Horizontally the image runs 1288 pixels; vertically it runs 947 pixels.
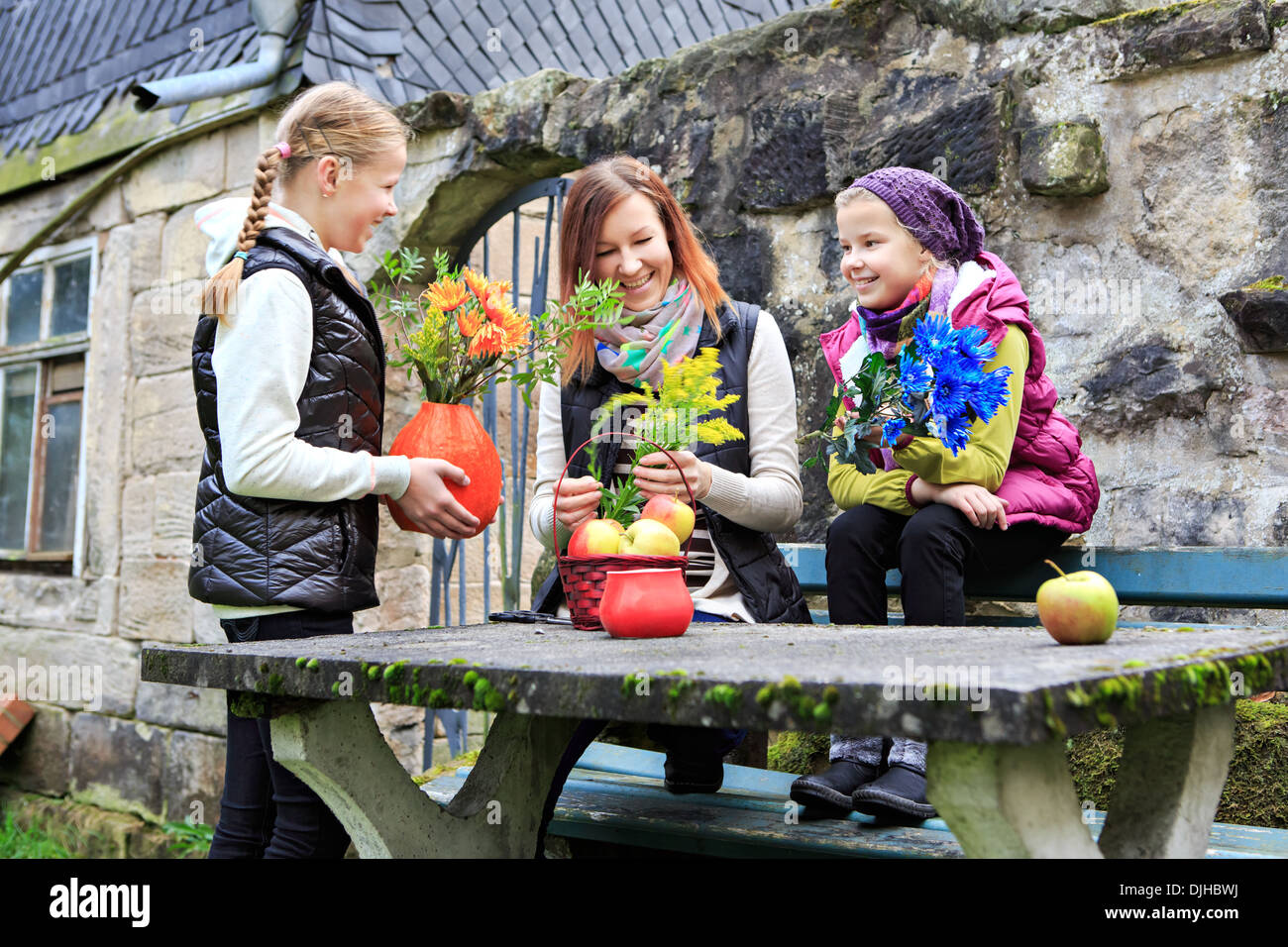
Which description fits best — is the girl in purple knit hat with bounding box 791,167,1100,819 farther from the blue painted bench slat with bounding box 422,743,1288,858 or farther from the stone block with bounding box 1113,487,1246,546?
the stone block with bounding box 1113,487,1246,546

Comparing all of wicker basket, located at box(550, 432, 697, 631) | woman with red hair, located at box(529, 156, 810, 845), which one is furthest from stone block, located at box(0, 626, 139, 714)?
wicker basket, located at box(550, 432, 697, 631)

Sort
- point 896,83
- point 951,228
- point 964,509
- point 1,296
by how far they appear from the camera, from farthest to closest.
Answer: point 1,296
point 896,83
point 951,228
point 964,509

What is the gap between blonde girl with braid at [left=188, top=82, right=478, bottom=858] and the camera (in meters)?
2.02

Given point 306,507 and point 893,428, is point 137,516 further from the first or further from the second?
Answer: point 893,428

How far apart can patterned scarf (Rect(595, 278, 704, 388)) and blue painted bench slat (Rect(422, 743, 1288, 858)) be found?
84 centimetres

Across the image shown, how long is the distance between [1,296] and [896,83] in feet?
16.0

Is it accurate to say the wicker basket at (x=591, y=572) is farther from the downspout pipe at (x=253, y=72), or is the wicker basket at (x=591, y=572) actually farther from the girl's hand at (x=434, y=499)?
the downspout pipe at (x=253, y=72)

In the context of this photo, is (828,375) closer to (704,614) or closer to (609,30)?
(704,614)

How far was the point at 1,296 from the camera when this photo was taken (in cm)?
603

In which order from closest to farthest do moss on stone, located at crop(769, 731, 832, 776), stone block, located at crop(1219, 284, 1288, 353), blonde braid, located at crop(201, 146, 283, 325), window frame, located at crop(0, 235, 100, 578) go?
1. blonde braid, located at crop(201, 146, 283, 325)
2. stone block, located at crop(1219, 284, 1288, 353)
3. moss on stone, located at crop(769, 731, 832, 776)
4. window frame, located at crop(0, 235, 100, 578)

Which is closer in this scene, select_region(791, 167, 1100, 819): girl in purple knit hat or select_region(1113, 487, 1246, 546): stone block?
Answer: select_region(791, 167, 1100, 819): girl in purple knit hat

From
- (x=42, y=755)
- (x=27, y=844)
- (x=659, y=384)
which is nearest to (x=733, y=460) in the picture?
(x=659, y=384)

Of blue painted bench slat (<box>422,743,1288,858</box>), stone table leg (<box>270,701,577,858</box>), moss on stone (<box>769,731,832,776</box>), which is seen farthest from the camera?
moss on stone (<box>769,731,832,776</box>)
